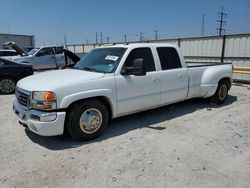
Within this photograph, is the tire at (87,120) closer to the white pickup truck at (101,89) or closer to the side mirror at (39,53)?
the white pickup truck at (101,89)

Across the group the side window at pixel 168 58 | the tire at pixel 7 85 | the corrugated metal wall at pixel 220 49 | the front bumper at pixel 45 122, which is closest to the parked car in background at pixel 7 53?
the tire at pixel 7 85

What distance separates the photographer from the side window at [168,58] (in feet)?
18.4

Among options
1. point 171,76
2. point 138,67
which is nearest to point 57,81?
point 138,67

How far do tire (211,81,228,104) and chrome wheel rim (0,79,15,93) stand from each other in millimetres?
7234

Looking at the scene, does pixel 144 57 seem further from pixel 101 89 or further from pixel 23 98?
pixel 23 98

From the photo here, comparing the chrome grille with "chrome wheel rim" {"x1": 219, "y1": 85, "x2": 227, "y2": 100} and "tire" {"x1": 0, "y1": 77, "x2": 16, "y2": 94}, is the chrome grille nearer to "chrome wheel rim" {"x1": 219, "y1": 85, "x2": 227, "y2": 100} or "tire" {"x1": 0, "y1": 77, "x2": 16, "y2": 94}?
"tire" {"x1": 0, "y1": 77, "x2": 16, "y2": 94}

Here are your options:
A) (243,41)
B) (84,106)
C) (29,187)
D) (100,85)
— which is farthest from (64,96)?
(243,41)

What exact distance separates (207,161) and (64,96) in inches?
99.2

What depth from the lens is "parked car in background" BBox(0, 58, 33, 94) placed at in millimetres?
9000

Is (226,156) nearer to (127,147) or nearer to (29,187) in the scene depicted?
(127,147)

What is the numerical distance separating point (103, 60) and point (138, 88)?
3.10ft

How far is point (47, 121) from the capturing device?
3996 millimetres

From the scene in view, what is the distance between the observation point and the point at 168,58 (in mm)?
5781

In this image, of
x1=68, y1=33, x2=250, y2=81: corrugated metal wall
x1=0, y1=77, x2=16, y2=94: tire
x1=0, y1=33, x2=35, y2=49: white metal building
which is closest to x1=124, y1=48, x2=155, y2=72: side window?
x1=0, y1=77, x2=16, y2=94: tire
